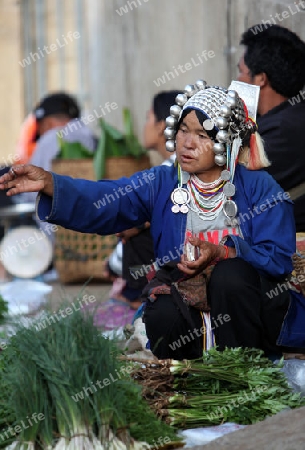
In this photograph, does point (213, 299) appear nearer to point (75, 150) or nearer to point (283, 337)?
point (283, 337)

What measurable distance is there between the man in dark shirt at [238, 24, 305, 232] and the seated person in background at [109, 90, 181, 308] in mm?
666

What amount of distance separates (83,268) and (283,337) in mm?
3883

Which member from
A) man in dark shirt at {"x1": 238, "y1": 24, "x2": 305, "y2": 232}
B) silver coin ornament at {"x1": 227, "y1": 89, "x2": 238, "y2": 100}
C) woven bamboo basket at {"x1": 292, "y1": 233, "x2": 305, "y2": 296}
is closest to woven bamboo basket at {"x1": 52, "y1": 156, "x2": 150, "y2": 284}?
man in dark shirt at {"x1": 238, "y1": 24, "x2": 305, "y2": 232}

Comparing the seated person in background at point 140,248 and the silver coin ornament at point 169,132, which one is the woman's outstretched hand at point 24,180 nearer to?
the silver coin ornament at point 169,132

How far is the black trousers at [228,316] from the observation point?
3.94m

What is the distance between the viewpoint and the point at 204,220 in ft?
13.7

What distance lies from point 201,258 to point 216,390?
1.79 feet

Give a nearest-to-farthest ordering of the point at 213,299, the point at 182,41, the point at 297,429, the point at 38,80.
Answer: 1. the point at 297,429
2. the point at 213,299
3. the point at 182,41
4. the point at 38,80

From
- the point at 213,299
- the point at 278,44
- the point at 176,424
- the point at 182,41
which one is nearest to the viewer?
the point at 176,424

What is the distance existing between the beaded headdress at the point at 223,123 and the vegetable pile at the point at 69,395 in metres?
1.21

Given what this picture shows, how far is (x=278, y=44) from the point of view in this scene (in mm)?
5125

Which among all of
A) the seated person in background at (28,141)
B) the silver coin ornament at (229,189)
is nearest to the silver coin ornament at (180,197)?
the silver coin ornament at (229,189)

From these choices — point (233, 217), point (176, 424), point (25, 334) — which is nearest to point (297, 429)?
point (176, 424)

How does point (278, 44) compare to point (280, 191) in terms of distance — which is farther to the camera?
point (278, 44)
